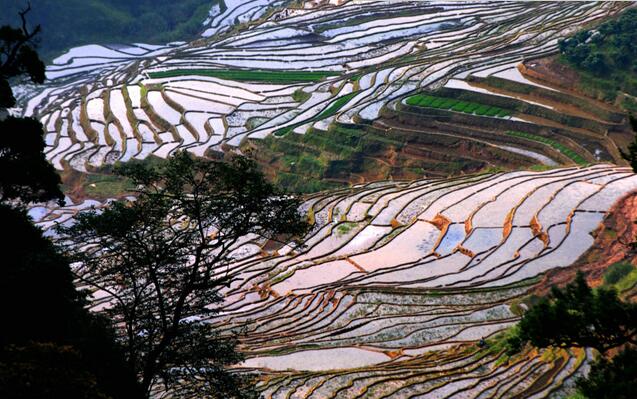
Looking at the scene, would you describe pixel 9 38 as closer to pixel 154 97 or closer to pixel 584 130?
pixel 584 130

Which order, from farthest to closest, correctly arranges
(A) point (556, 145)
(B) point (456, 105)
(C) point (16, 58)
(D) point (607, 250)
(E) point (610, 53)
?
(B) point (456, 105)
(E) point (610, 53)
(A) point (556, 145)
(D) point (607, 250)
(C) point (16, 58)

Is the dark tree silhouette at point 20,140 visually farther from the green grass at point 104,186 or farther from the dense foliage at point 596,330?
the green grass at point 104,186

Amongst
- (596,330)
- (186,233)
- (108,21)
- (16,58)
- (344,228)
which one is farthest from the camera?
(108,21)

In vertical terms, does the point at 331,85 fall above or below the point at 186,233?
below

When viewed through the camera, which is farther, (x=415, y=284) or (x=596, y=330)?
(x=415, y=284)

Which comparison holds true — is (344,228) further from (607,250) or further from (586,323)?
(586,323)

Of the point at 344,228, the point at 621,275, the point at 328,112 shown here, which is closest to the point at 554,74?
the point at 328,112

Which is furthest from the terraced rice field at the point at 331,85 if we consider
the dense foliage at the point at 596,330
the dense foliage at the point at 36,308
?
the dense foliage at the point at 596,330
